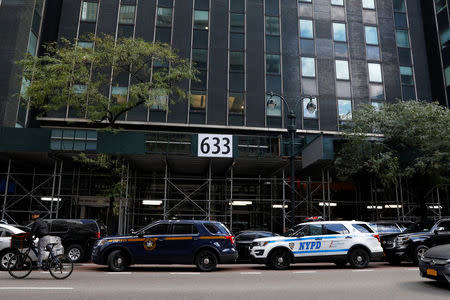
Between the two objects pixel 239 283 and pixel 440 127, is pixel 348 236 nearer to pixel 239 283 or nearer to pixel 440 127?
pixel 239 283

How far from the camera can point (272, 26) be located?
29719mm

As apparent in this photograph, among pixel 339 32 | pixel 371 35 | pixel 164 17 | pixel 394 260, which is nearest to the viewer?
pixel 394 260

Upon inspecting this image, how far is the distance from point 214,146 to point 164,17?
1347cm

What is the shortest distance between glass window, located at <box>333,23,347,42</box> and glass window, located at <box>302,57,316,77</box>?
127 inches

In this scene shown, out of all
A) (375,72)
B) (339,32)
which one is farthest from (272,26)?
(375,72)

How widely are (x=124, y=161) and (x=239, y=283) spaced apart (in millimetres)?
14830

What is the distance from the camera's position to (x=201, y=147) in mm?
20781

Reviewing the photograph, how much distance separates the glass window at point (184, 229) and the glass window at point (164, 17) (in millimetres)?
20317

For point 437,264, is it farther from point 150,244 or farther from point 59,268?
point 59,268

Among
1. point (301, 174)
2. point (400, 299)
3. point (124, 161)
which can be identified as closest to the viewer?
point (400, 299)

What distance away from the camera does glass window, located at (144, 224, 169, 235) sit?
40.5ft

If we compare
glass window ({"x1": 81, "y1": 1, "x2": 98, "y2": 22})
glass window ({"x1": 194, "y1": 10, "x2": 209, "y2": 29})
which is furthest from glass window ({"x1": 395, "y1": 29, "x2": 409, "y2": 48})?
glass window ({"x1": 81, "y1": 1, "x2": 98, "y2": 22})

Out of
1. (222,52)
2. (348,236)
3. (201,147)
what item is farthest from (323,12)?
(348,236)

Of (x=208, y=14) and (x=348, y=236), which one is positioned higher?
(x=208, y=14)
